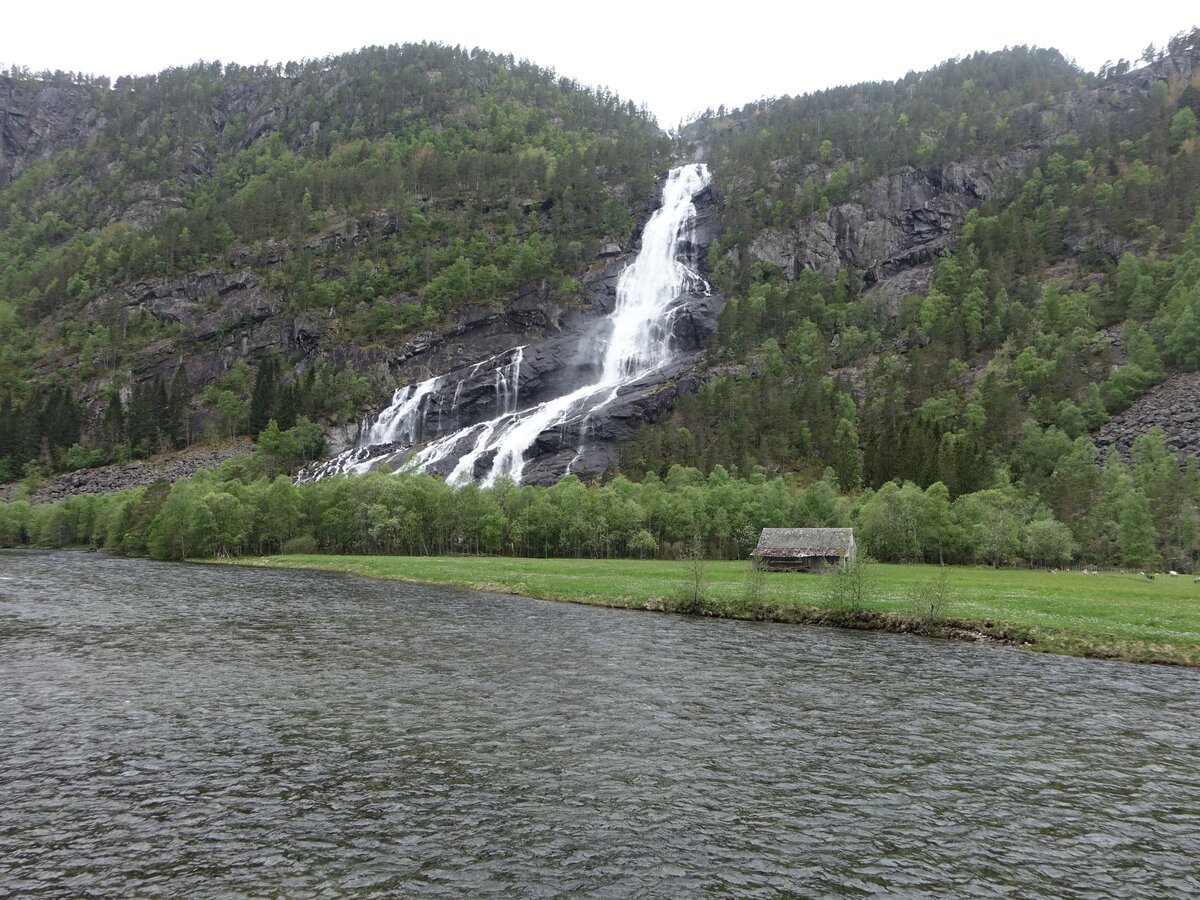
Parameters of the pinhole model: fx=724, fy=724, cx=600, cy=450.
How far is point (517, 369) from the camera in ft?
602

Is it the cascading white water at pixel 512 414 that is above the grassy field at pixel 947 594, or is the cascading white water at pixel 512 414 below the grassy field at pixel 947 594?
above

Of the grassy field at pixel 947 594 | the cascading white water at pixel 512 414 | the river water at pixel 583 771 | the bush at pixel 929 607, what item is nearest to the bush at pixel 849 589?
the grassy field at pixel 947 594

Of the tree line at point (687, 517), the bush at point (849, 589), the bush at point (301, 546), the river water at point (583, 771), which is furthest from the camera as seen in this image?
the bush at point (301, 546)

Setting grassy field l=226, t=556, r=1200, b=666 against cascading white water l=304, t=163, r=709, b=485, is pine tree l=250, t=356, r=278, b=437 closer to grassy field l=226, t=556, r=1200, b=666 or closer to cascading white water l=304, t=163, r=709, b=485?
cascading white water l=304, t=163, r=709, b=485

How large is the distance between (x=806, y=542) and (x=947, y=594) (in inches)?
1242

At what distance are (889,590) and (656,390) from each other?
353ft

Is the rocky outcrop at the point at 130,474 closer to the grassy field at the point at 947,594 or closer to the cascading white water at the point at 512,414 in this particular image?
the cascading white water at the point at 512,414

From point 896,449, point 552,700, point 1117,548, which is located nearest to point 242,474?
point 896,449

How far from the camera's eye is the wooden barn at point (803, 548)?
8125 centimetres

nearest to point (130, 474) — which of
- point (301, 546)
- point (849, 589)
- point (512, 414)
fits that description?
point (301, 546)

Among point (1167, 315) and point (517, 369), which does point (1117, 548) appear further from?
point (517, 369)

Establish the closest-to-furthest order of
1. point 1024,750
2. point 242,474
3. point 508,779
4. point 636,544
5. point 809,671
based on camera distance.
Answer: point 508,779 < point 1024,750 < point 809,671 < point 636,544 < point 242,474

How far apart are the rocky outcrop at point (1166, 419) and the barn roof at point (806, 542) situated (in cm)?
6621

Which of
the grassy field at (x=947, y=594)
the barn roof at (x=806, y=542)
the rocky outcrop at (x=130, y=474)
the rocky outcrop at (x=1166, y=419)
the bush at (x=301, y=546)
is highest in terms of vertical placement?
the rocky outcrop at (x=1166, y=419)
